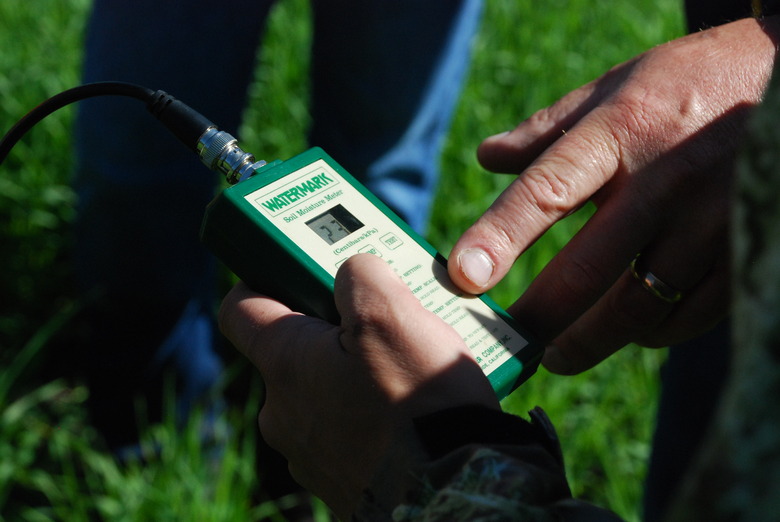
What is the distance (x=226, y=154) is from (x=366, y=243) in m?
0.19

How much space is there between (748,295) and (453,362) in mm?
401

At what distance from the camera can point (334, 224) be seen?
91 cm

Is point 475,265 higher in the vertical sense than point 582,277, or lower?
higher

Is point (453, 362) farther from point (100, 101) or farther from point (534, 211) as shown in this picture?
point (100, 101)

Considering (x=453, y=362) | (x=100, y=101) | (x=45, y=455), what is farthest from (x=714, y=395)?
(x=45, y=455)

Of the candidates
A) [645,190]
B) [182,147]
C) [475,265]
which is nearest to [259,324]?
[475,265]

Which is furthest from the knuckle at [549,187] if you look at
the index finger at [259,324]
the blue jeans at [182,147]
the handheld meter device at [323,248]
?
the blue jeans at [182,147]

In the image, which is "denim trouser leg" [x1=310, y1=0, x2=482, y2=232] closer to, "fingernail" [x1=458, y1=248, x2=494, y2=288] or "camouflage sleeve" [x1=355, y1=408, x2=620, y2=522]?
"fingernail" [x1=458, y1=248, x2=494, y2=288]

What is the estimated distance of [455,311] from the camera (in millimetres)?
897

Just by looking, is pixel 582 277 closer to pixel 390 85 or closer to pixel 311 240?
pixel 311 240

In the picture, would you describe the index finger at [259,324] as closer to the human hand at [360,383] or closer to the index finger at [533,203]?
the human hand at [360,383]

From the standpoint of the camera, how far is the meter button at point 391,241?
93 cm

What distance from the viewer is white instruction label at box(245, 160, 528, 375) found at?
0.87 meters

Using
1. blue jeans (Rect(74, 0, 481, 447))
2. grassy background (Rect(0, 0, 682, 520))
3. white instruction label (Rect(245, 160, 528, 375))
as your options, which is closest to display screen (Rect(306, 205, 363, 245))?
white instruction label (Rect(245, 160, 528, 375))
